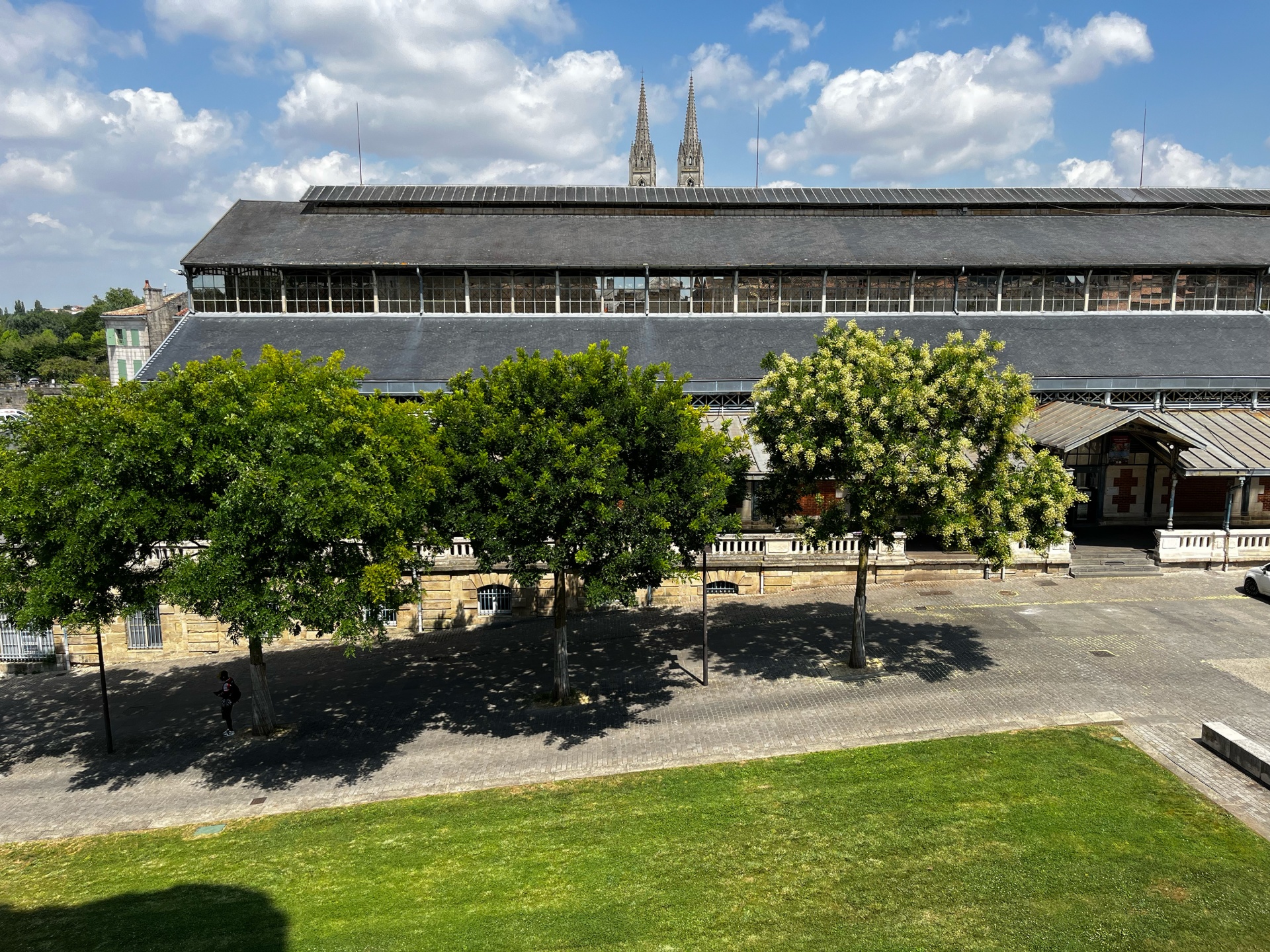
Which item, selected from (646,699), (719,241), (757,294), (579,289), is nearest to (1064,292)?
(757,294)

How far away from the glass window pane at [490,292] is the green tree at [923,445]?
79.1 feet

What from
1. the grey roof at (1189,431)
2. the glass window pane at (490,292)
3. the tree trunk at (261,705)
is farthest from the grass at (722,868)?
the glass window pane at (490,292)

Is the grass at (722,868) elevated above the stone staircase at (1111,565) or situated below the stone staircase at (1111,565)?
below

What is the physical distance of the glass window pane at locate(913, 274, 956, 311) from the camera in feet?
135

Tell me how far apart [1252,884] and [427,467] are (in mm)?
16795

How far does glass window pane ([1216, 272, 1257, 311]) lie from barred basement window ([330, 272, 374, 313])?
44.0 metres

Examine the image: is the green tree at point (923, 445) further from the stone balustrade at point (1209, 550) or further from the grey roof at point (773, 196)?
the grey roof at point (773, 196)

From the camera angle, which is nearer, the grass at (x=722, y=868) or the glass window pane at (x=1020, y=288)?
the grass at (x=722, y=868)

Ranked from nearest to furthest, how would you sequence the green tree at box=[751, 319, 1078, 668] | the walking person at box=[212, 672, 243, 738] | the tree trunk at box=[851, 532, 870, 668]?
the green tree at box=[751, 319, 1078, 668] → the walking person at box=[212, 672, 243, 738] → the tree trunk at box=[851, 532, 870, 668]

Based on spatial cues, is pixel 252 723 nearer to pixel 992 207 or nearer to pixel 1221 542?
pixel 1221 542

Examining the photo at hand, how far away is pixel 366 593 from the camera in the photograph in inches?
687

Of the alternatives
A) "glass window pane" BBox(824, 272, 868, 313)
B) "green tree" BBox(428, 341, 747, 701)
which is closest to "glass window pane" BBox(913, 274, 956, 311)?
"glass window pane" BBox(824, 272, 868, 313)

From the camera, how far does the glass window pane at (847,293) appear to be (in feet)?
135

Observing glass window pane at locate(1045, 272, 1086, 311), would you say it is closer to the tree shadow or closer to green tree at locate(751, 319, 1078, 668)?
green tree at locate(751, 319, 1078, 668)
